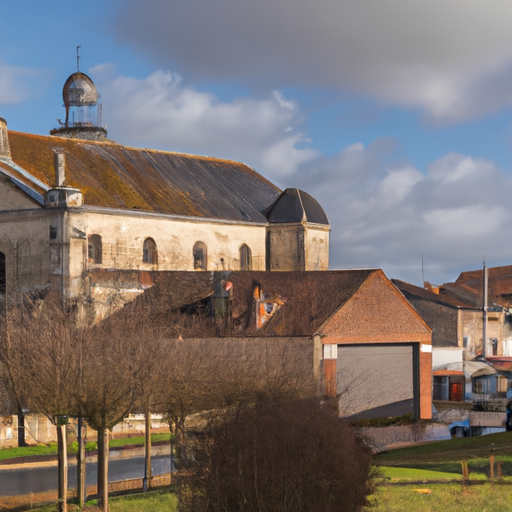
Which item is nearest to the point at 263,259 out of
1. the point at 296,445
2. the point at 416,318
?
the point at 416,318

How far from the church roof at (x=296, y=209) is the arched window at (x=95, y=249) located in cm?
1198

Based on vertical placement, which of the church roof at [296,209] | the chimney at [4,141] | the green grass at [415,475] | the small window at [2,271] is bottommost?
the green grass at [415,475]

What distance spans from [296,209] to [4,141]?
53.5ft

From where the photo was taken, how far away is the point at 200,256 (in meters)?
51.0

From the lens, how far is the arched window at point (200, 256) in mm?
50531

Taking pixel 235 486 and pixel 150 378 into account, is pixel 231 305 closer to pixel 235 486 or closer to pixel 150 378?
pixel 150 378

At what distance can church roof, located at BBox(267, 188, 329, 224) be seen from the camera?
54.9m

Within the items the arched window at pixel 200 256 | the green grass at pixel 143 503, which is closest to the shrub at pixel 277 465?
the green grass at pixel 143 503

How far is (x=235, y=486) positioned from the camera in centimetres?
1554

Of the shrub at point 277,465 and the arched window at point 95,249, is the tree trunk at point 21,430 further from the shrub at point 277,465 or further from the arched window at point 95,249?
the shrub at point 277,465

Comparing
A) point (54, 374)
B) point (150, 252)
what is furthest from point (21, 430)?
point (54, 374)

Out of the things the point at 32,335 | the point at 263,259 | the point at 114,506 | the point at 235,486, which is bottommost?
the point at 114,506

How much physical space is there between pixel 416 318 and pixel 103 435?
75.1 feet

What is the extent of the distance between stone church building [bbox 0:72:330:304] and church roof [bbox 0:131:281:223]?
3.0 inches
